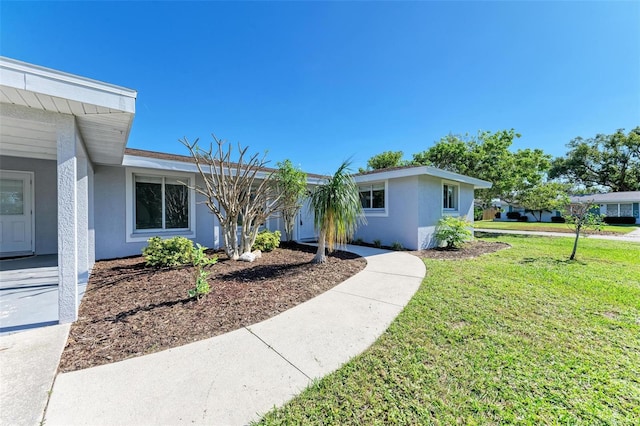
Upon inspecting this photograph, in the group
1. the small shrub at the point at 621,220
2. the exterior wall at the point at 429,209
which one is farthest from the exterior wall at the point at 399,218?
the small shrub at the point at 621,220

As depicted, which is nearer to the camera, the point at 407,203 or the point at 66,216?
the point at 66,216

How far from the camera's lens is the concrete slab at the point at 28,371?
1.86 metres

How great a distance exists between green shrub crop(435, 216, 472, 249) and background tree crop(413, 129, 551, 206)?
25.5 ft

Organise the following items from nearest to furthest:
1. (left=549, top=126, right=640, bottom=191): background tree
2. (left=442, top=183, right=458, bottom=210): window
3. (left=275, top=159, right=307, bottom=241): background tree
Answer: (left=275, top=159, right=307, bottom=241): background tree < (left=442, top=183, right=458, bottom=210): window < (left=549, top=126, right=640, bottom=191): background tree

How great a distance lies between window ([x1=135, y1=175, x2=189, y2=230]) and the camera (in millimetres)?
7363

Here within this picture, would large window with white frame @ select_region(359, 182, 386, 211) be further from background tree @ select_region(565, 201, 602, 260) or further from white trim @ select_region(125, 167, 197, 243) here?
white trim @ select_region(125, 167, 197, 243)

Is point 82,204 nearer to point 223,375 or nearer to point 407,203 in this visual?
point 223,375

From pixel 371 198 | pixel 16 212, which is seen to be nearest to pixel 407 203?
pixel 371 198

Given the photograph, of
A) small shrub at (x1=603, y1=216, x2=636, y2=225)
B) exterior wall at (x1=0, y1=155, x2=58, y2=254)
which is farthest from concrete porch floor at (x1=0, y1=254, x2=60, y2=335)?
small shrub at (x1=603, y1=216, x2=636, y2=225)

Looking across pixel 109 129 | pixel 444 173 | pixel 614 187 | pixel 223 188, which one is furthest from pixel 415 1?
pixel 614 187

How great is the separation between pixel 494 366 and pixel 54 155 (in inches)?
376

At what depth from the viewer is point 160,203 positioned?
301 inches

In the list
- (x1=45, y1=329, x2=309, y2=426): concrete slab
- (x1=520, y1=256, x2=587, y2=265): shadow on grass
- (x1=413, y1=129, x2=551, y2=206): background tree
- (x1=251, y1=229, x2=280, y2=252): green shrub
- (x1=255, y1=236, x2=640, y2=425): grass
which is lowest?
(x1=255, y1=236, x2=640, y2=425): grass

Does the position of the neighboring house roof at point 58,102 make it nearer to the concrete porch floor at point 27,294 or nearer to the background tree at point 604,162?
the concrete porch floor at point 27,294
